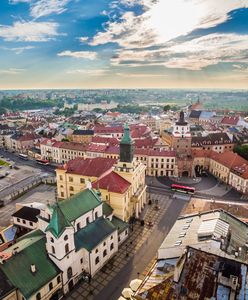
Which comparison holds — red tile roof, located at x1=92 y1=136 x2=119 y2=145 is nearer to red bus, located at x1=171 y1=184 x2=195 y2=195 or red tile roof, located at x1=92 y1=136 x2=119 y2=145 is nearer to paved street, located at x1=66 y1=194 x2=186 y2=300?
red bus, located at x1=171 y1=184 x2=195 y2=195

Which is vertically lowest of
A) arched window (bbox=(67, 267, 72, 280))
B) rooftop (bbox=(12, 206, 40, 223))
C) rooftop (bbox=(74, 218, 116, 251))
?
arched window (bbox=(67, 267, 72, 280))

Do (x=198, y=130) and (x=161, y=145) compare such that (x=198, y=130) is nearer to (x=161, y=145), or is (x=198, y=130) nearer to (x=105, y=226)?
A: (x=161, y=145)

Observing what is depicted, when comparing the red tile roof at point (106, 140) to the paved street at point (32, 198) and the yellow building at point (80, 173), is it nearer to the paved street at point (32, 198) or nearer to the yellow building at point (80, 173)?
the paved street at point (32, 198)

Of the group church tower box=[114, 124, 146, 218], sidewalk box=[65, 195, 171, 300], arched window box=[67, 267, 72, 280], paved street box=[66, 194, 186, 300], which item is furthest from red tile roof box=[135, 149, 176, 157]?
arched window box=[67, 267, 72, 280]

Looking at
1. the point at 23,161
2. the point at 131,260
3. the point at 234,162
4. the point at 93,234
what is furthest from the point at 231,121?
the point at 93,234

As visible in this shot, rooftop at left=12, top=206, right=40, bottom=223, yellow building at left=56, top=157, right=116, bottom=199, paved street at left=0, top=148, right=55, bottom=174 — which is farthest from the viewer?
paved street at left=0, top=148, right=55, bottom=174

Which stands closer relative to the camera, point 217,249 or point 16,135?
point 217,249

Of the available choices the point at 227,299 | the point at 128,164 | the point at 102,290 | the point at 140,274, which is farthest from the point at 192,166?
the point at 227,299
